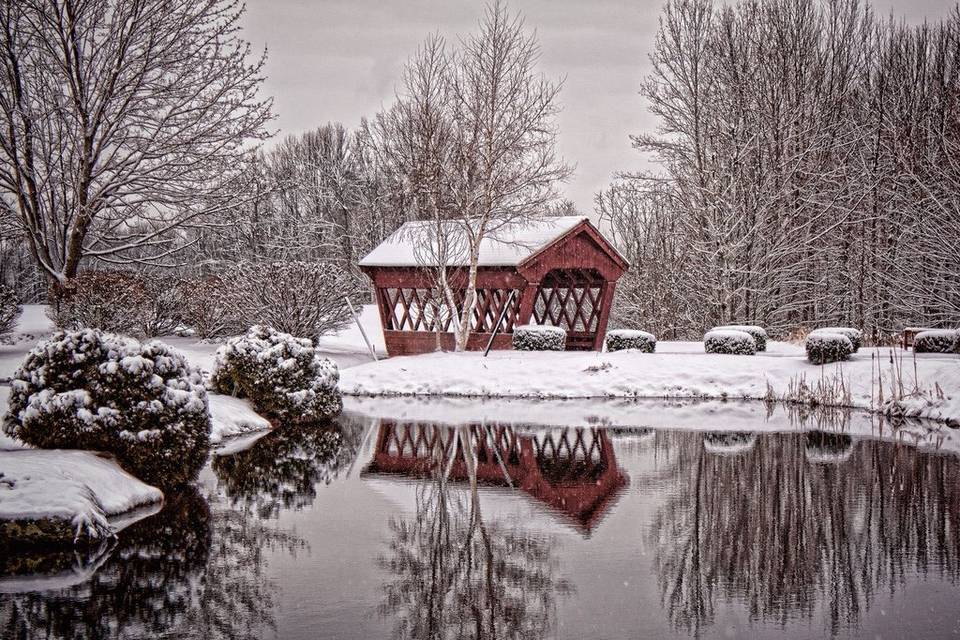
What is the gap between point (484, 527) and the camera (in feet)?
26.3

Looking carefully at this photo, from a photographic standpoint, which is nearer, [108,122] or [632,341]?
[108,122]

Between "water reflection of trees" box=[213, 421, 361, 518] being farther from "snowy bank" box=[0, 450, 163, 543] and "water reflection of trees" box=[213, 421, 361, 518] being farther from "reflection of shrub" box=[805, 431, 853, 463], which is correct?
"reflection of shrub" box=[805, 431, 853, 463]

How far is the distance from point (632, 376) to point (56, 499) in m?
15.1

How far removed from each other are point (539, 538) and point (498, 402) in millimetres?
11669

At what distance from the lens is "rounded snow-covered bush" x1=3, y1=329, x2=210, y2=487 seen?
899cm

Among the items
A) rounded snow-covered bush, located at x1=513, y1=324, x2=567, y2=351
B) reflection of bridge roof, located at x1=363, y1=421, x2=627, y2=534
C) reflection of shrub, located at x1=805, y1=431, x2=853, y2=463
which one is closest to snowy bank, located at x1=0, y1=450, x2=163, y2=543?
reflection of bridge roof, located at x1=363, y1=421, x2=627, y2=534

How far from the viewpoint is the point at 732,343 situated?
79.2 ft

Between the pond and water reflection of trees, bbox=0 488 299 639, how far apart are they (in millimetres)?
24

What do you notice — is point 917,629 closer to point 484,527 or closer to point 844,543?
point 844,543

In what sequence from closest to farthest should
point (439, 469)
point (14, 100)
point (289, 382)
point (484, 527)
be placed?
point (484, 527), point (439, 469), point (289, 382), point (14, 100)

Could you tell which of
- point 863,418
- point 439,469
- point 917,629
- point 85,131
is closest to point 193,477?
point 439,469

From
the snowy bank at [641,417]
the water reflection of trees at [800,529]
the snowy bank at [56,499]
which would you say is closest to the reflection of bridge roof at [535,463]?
the snowy bank at [641,417]

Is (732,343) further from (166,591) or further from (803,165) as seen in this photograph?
(166,591)

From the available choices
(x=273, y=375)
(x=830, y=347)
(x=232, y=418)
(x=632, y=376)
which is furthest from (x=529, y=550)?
(x=830, y=347)
